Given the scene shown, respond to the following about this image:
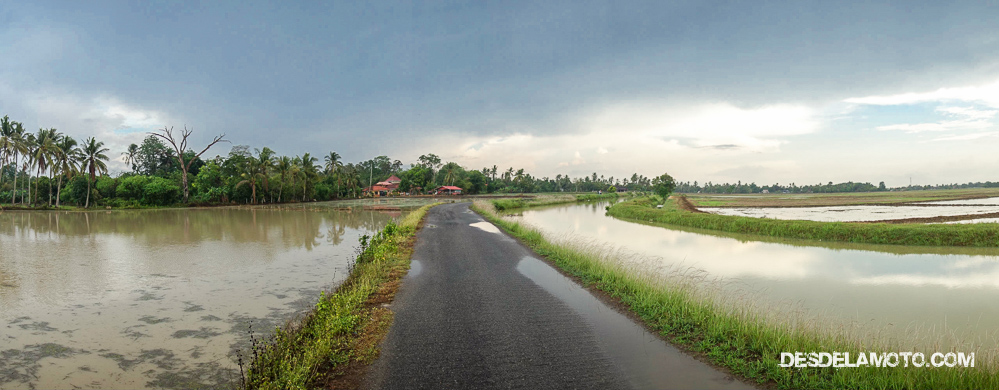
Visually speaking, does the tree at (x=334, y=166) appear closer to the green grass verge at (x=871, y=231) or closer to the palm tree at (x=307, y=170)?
the palm tree at (x=307, y=170)

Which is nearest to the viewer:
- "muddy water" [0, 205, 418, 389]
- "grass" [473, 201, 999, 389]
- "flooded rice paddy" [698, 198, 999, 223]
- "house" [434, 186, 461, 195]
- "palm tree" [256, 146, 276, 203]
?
"grass" [473, 201, 999, 389]

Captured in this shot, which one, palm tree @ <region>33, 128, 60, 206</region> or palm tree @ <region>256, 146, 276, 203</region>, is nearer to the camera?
palm tree @ <region>33, 128, 60, 206</region>

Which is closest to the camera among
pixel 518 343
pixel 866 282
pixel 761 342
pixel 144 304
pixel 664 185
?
pixel 761 342

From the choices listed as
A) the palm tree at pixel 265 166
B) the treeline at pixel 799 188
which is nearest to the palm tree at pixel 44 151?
the palm tree at pixel 265 166

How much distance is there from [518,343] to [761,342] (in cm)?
322

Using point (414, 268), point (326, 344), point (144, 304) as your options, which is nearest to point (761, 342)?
point (326, 344)

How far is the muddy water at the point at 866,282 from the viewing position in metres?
6.95

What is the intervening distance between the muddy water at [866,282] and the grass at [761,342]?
3.32ft

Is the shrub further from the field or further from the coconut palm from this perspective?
the field

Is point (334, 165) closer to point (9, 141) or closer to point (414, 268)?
point (9, 141)

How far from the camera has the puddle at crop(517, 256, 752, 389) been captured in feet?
15.3

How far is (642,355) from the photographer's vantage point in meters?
5.42

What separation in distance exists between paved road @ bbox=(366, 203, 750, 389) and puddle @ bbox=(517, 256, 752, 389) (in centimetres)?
1

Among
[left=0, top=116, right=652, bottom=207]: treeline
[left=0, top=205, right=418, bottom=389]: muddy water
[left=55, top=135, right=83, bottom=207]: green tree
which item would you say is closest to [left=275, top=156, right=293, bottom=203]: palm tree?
[left=0, top=116, right=652, bottom=207]: treeline
